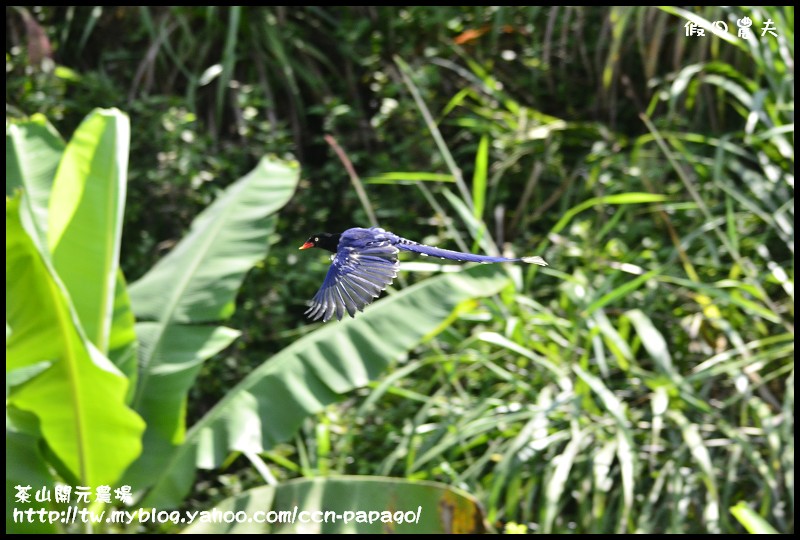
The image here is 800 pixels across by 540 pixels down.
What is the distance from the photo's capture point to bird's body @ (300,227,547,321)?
57.4 inches

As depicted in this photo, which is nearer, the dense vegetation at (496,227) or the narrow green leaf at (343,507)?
the narrow green leaf at (343,507)

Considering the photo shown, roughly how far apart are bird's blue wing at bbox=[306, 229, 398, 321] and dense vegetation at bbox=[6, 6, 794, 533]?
143 cm

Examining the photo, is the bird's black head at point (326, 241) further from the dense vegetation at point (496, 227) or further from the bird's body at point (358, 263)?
the dense vegetation at point (496, 227)

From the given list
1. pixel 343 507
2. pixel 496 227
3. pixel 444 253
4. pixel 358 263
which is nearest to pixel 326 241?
pixel 358 263

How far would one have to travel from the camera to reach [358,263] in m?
1.51

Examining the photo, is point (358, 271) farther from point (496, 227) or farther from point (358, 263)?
point (496, 227)

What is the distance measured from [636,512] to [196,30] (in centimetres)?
321

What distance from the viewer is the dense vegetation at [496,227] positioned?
3.56 meters

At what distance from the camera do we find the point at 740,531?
3561 millimetres

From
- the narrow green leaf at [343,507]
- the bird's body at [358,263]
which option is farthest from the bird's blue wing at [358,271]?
the narrow green leaf at [343,507]

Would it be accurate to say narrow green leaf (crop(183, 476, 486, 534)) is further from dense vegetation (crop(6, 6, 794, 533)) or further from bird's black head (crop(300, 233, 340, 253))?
bird's black head (crop(300, 233, 340, 253))

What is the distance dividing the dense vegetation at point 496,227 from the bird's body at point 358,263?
1.43m

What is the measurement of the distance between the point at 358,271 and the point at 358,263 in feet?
0.04

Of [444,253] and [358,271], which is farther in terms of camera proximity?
[358,271]
